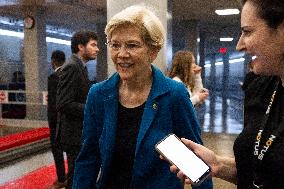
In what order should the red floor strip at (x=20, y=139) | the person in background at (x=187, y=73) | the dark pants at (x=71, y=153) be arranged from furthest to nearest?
the red floor strip at (x=20, y=139) → the person in background at (x=187, y=73) → the dark pants at (x=71, y=153)

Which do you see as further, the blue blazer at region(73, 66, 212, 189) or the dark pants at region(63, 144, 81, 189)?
the dark pants at region(63, 144, 81, 189)

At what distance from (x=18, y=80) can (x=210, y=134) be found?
8548 mm

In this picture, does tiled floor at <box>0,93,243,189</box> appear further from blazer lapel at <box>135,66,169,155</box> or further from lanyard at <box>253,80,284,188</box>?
lanyard at <box>253,80,284,188</box>

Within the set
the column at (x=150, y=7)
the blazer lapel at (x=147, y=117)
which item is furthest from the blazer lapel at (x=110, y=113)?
the column at (x=150, y=7)

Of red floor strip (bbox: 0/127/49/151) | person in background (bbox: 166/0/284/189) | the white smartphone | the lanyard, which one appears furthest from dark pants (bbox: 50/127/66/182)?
the lanyard

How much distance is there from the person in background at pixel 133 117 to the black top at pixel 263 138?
502 millimetres

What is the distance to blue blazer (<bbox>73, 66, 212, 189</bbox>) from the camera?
6.09ft

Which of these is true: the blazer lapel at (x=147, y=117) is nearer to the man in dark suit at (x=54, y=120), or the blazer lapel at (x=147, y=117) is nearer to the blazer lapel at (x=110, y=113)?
the blazer lapel at (x=110, y=113)

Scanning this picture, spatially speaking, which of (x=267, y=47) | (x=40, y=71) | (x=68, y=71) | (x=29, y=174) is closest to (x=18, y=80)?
(x=40, y=71)

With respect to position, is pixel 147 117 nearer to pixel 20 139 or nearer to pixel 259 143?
pixel 259 143

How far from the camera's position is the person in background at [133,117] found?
1873mm

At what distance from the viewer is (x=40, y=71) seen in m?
12.6

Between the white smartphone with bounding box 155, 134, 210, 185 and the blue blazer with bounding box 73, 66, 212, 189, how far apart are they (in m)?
0.28

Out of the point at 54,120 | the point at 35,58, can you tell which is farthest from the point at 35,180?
the point at 35,58
